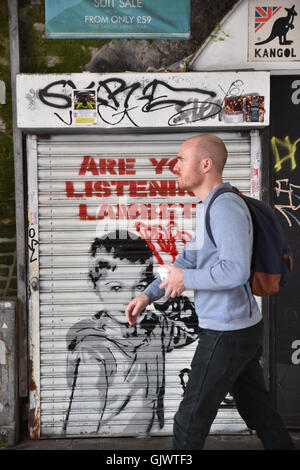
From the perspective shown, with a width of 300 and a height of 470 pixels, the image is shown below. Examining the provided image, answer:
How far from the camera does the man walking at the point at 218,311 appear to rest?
2625 millimetres

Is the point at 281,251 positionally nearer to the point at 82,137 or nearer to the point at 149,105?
the point at 149,105

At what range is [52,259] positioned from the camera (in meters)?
4.57

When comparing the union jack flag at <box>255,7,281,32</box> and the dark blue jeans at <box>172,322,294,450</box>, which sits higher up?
the union jack flag at <box>255,7,281,32</box>

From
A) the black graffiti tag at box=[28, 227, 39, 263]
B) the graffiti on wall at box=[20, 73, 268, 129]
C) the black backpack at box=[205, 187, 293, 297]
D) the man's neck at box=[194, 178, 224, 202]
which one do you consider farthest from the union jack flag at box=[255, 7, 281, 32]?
the black graffiti tag at box=[28, 227, 39, 263]

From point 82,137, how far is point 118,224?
2.99 feet

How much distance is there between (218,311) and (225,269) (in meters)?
0.33

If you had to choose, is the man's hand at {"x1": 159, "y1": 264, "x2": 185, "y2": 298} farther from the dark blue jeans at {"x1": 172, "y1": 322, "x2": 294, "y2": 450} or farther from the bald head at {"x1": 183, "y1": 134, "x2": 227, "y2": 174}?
the bald head at {"x1": 183, "y1": 134, "x2": 227, "y2": 174}

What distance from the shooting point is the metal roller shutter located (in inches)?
179

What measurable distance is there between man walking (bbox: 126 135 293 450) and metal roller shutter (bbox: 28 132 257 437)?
157 cm

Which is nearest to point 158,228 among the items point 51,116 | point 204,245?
point 51,116

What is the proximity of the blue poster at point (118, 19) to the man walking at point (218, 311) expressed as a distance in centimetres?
212

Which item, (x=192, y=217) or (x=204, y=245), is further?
(x=192, y=217)

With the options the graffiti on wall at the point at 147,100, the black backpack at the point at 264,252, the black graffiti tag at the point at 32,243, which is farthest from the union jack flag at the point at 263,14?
the black graffiti tag at the point at 32,243

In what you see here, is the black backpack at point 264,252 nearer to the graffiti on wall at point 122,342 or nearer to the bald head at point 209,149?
the bald head at point 209,149
